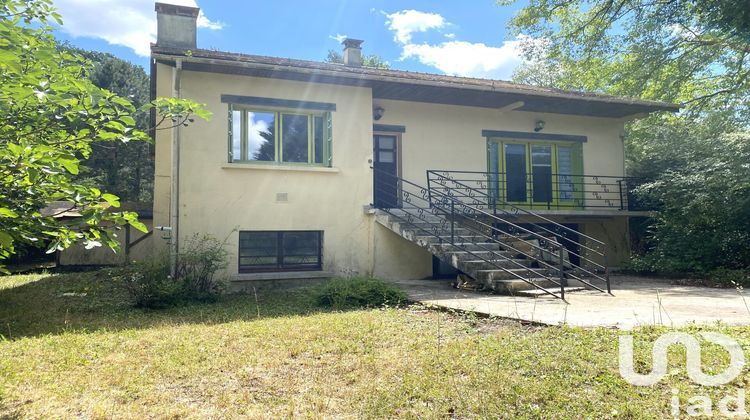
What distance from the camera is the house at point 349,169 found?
30.4 ft

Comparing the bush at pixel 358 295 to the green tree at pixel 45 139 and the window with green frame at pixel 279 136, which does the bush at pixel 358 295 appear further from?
the green tree at pixel 45 139

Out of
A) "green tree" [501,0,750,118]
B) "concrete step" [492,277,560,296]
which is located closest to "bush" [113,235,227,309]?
"concrete step" [492,277,560,296]

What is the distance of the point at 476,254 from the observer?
8.84m

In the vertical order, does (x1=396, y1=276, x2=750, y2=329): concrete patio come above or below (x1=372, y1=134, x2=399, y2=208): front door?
below

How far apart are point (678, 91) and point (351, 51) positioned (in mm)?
10513

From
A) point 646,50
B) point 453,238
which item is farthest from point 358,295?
point 646,50

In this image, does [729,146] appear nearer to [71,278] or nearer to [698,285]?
[698,285]

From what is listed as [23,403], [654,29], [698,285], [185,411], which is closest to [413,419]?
[185,411]

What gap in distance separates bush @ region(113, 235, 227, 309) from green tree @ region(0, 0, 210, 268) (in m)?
3.81

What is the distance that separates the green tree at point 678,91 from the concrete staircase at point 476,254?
183 inches

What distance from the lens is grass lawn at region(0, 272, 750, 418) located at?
330 cm

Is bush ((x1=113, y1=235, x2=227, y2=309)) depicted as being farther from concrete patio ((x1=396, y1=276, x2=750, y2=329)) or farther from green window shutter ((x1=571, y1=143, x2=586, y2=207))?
green window shutter ((x1=571, y1=143, x2=586, y2=207))

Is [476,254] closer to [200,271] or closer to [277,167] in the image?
[277,167]

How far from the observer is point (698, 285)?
9.48 m
